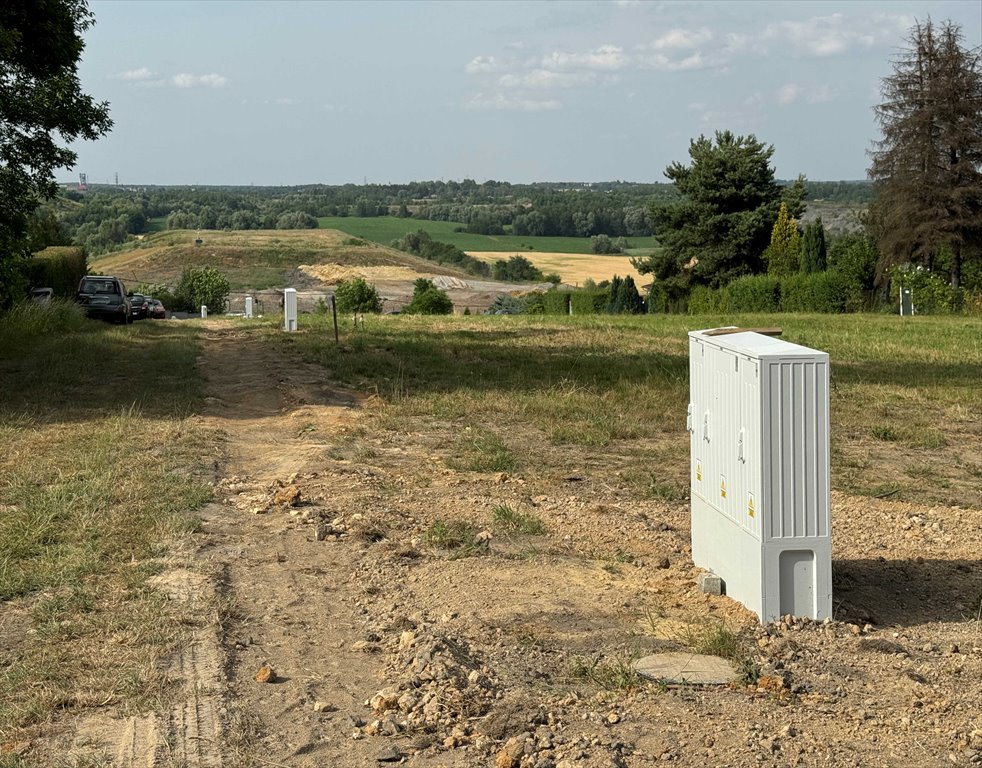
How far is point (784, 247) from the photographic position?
2007 inches

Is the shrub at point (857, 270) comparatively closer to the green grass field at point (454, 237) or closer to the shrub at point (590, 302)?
the shrub at point (590, 302)

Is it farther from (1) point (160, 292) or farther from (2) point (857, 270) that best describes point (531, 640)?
(1) point (160, 292)

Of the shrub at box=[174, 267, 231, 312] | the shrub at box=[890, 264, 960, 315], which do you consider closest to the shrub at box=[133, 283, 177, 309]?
the shrub at box=[174, 267, 231, 312]

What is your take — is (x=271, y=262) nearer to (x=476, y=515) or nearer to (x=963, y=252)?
(x=963, y=252)

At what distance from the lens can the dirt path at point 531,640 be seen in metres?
4.57

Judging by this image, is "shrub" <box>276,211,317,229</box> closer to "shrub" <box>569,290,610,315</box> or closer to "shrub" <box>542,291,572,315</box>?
"shrub" <box>542,291,572,315</box>

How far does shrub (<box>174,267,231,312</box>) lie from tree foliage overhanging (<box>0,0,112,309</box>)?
210 feet

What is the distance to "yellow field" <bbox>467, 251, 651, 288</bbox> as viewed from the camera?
104000mm

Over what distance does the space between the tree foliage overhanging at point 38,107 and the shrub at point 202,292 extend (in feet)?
210

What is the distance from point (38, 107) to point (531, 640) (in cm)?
1641

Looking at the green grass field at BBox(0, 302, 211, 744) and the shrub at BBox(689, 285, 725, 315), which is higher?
the shrub at BBox(689, 285, 725, 315)

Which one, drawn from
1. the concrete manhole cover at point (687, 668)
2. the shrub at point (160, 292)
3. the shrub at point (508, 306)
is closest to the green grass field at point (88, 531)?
the concrete manhole cover at point (687, 668)

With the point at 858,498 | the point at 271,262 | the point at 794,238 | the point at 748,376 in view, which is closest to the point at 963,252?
the point at 794,238

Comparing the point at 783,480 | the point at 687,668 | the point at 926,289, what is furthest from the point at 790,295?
the point at 687,668
